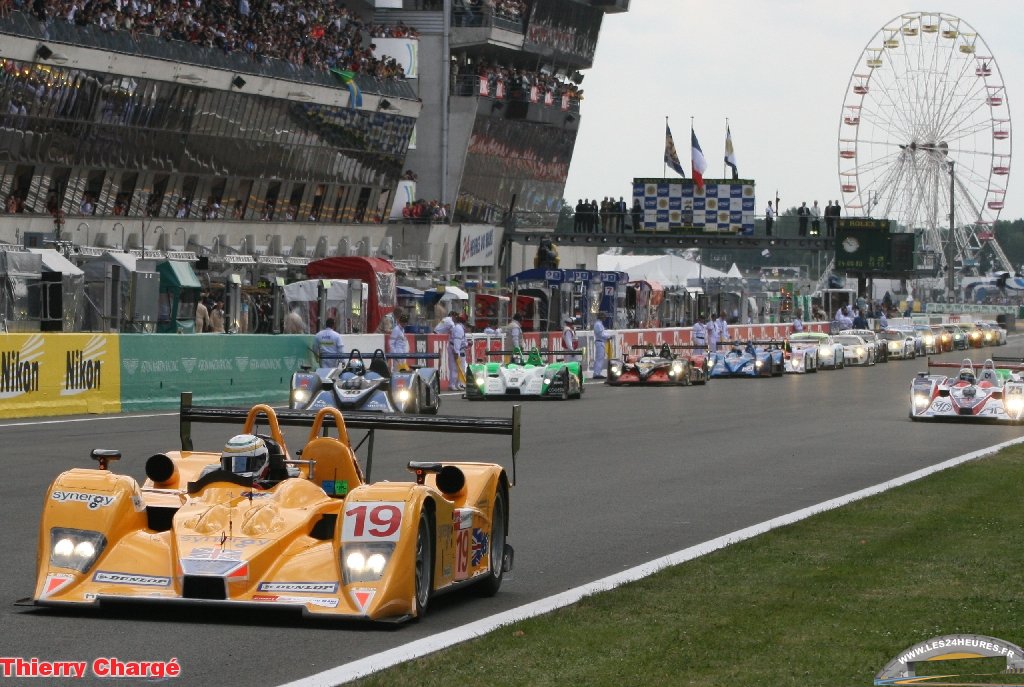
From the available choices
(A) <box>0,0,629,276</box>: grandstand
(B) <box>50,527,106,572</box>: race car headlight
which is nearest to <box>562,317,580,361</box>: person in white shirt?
(A) <box>0,0,629,276</box>: grandstand

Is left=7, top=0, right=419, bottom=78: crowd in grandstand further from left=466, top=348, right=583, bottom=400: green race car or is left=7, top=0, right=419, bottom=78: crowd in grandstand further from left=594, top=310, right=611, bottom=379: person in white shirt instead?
left=466, top=348, right=583, bottom=400: green race car

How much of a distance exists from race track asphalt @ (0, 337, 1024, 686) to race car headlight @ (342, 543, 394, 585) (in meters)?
0.28

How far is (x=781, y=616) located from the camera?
9.05 meters

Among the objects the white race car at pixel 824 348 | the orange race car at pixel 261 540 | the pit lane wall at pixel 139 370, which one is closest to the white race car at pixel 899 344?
the white race car at pixel 824 348

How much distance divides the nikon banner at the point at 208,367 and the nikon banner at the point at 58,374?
39cm

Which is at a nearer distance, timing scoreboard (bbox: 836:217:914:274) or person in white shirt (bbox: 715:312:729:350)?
person in white shirt (bbox: 715:312:729:350)

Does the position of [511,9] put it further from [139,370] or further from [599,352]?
[139,370]

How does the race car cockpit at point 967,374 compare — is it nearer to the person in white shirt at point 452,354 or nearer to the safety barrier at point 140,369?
the person in white shirt at point 452,354

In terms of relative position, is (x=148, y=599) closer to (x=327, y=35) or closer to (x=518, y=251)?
(x=327, y=35)

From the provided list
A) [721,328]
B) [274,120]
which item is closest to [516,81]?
[274,120]

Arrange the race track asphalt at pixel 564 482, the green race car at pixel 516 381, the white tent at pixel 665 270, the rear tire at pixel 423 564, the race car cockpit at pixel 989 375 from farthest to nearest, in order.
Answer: the white tent at pixel 665 270 → the green race car at pixel 516 381 → the race car cockpit at pixel 989 375 → the rear tire at pixel 423 564 → the race track asphalt at pixel 564 482

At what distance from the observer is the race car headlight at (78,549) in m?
8.72

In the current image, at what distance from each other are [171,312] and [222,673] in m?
29.8

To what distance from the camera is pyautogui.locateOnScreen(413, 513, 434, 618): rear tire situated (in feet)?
29.2
